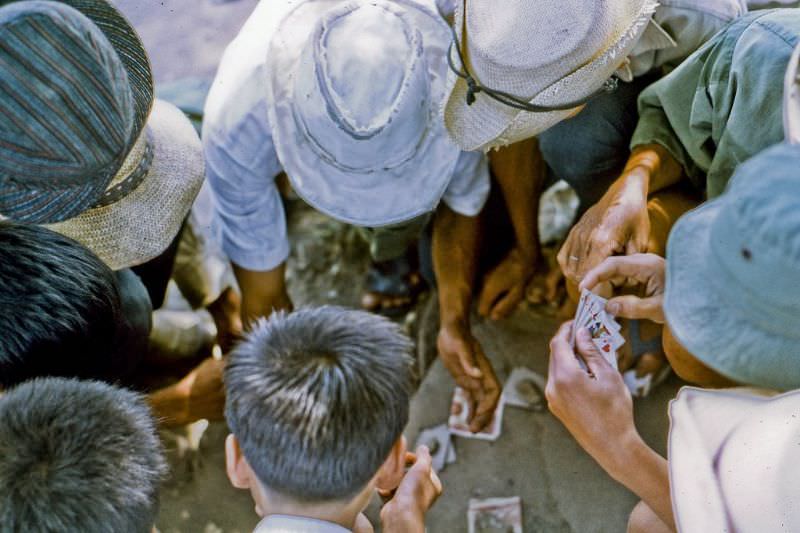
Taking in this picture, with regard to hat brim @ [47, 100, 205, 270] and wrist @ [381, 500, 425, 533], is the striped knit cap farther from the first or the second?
wrist @ [381, 500, 425, 533]

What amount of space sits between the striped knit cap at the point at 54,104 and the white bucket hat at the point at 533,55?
2.84 ft

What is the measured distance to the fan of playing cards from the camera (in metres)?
2.02

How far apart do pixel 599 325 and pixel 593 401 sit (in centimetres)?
23

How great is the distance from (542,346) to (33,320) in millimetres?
2037

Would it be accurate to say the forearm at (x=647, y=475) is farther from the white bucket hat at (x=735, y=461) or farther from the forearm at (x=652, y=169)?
the forearm at (x=652, y=169)

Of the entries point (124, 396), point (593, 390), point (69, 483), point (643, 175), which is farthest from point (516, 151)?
point (69, 483)

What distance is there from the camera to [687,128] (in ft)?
7.28

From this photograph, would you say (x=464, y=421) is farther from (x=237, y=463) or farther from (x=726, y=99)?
(x=726, y=99)

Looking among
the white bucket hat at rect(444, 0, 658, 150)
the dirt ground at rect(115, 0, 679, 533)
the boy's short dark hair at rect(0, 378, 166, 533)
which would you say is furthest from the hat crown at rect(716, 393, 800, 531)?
the dirt ground at rect(115, 0, 679, 533)

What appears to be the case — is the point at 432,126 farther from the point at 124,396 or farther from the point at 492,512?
the point at 492,512

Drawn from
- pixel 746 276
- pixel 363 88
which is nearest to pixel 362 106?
pixel 363 88

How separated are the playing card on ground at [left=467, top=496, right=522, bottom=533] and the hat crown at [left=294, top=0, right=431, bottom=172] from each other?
4.53 feet

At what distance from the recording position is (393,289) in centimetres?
323

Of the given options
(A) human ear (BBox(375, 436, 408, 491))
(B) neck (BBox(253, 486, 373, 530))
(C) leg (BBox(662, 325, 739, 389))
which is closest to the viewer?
(B) neck (BBox(253, 486, 373, 530))
